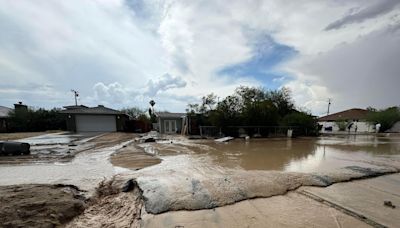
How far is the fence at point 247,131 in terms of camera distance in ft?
63.5

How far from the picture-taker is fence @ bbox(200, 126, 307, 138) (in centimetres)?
1936

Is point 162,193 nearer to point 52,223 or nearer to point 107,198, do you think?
point 107,198

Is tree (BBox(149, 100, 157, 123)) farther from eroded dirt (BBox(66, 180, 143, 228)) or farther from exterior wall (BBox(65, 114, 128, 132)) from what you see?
eroded dirt (BBox(66, 180, 143, 228))

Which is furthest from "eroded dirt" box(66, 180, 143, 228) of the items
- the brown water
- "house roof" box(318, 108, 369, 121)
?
"house roof" box(318, 108, 369, 121)

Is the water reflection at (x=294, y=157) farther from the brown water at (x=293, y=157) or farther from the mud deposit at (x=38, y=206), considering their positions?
the mud deposit at (x=38, y=206)

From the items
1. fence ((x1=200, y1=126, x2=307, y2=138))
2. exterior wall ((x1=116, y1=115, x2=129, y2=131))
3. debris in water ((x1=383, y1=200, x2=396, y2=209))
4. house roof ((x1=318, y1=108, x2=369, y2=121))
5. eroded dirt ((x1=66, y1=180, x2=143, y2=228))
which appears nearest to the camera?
eroded dirt ((x1=66, y1=180, x2=143, y2=228))

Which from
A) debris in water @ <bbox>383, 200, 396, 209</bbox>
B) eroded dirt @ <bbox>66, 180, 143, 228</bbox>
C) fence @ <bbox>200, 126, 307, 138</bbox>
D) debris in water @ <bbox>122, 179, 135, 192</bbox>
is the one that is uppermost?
fence @ <bbox>200, 126, 307, 138</bbox>

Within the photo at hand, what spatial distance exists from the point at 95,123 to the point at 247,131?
18091 mm

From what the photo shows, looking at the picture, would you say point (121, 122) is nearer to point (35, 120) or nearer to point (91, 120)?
point (91, 120)

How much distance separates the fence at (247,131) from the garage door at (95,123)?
12569mm

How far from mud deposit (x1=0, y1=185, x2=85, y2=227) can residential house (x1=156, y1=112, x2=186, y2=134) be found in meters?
20.7

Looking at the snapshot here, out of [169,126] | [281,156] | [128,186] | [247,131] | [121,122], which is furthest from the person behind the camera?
[121,122]

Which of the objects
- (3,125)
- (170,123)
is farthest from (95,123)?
(3,125)

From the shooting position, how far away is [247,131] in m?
19.8
